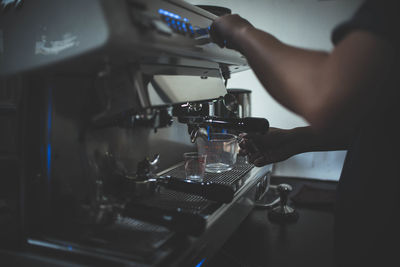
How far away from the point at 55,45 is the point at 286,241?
702 millimetres

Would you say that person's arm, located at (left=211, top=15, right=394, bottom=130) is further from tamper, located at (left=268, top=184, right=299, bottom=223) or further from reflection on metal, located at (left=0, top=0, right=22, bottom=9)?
tamper, located at (left=268, top=184, right=299, bottom=223)

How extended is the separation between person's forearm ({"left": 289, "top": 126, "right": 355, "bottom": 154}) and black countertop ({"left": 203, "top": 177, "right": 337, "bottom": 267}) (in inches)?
9.1

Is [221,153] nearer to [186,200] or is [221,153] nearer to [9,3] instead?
[186,200]

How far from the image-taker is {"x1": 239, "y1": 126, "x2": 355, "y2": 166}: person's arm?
2.90 ft

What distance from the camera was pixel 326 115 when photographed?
1.38 ft

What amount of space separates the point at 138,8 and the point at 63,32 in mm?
116

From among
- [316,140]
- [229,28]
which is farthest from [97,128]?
[316,140]

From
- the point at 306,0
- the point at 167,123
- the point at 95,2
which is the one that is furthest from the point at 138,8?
the point at 306,0

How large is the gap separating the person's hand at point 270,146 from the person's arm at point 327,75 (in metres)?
0.42

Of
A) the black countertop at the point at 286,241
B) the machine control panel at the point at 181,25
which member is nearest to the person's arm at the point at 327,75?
the machine control panel at the point at 181,25

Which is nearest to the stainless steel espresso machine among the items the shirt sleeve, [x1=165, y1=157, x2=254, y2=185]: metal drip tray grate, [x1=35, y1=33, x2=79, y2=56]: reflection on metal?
[x1=35, y1=33, x2=79, y2=56]: reflection on metal

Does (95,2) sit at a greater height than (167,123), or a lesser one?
greater

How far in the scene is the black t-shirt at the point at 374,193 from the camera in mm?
513

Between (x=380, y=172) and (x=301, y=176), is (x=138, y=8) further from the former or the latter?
(x=301, y=176)
